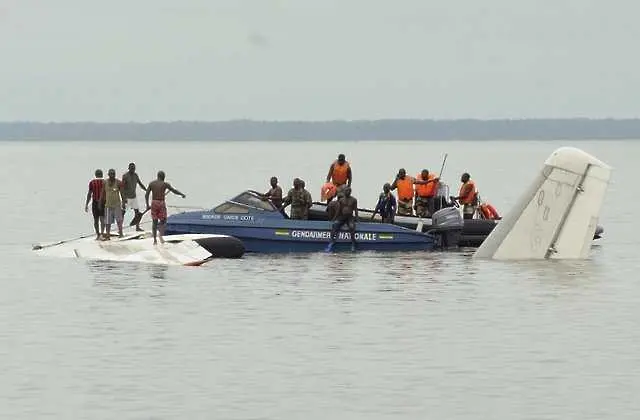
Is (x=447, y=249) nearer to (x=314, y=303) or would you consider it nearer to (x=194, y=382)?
(x=314, y=303)

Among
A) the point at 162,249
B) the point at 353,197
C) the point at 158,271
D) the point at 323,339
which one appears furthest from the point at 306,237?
the point at 323,339

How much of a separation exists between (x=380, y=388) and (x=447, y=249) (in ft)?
60.5

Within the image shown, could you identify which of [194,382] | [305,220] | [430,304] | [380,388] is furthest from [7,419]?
[305,220]

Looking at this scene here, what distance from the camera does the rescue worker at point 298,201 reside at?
128 ft

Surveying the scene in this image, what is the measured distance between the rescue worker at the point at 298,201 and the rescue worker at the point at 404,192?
9.07 ft

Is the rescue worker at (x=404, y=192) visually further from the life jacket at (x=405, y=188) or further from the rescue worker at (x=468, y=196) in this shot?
the rescue worker at (x=468, y=196)

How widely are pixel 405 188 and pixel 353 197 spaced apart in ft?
4.74

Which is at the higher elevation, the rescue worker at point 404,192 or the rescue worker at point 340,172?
the rescue worker at point 340,172

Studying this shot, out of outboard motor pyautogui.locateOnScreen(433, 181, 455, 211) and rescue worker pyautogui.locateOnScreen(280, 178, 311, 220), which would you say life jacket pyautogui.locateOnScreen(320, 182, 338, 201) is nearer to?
rescue worker pyautogui.locateOnScreen(280, 178, 311, 220)

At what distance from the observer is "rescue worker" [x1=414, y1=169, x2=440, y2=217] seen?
133 feet

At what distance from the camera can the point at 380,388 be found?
70.1 feet

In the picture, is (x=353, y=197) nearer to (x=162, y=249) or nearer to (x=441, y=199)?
(x=441, y=199)

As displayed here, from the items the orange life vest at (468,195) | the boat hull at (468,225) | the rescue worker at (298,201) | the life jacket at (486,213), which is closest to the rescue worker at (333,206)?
the rescue worker at (298,201)

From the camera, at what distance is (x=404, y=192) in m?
40.9
